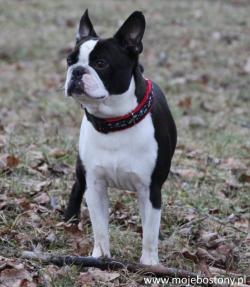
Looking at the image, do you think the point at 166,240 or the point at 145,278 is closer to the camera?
the point at 145,278

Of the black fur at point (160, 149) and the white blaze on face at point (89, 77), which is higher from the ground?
the white blaze on face at point (89, 77)

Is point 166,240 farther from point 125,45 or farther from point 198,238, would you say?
point 125,45

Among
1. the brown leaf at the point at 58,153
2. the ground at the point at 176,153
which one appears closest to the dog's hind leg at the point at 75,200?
the ground at the point at 176,153

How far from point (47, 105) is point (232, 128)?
193cm

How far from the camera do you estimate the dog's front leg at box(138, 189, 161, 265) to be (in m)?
3.65

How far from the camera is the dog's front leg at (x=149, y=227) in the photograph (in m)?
3.65

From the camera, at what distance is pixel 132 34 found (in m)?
3.46

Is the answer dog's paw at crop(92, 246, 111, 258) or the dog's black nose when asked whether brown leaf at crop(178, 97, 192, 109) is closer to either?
dog's paw at crop(92, 246, 111, 258)

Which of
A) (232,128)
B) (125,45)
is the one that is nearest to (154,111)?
(125,45)

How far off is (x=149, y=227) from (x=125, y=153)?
0.45 meters

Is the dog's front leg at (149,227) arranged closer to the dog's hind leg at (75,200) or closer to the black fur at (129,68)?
the black fur at (129,68)

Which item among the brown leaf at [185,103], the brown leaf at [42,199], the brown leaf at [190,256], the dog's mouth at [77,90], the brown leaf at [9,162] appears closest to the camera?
the dog's mouth at [77,90]

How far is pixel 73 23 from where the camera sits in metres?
11.4

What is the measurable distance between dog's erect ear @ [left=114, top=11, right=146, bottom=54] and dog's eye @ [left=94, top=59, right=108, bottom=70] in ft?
0.53
